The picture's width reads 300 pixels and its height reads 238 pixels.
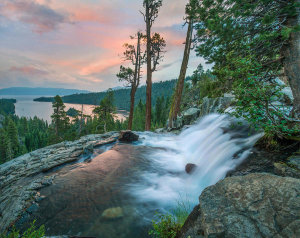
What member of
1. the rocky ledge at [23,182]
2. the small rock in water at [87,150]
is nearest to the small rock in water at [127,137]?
the rocky ledge at [23,182]

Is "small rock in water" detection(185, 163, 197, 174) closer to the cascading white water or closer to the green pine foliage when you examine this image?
the cascading white water

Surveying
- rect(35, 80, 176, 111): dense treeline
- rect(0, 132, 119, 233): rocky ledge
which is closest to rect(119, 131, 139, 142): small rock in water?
rect(0, 132, 119, 233): rocky ledge

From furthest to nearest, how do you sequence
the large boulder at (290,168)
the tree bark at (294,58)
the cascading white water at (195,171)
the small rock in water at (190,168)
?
the small rock in water at (190,168)
the cascading white water at (195,171)
the tree bark at (294,58)
the large boulder at (290,168)

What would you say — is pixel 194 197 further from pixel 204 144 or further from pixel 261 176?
pixel 204 144

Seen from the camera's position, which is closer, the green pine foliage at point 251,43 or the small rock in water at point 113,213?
the green pine foliage at point 251,43

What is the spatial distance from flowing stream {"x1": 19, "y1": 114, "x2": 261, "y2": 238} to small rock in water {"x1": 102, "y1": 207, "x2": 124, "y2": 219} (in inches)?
1.1

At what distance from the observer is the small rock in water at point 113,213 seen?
13.4ft

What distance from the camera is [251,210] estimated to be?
75.6 inches

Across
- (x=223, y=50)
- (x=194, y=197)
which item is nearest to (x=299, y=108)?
(x=223, y=50)

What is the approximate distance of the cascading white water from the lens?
16.8ft

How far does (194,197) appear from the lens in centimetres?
496

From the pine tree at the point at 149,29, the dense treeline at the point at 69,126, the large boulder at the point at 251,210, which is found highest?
the pine tree at the point at 149,29

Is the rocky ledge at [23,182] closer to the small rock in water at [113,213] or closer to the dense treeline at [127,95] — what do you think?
the small rock in water at [113,213]

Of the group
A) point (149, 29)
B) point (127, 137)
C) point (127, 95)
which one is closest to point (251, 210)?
point (127, 137)
